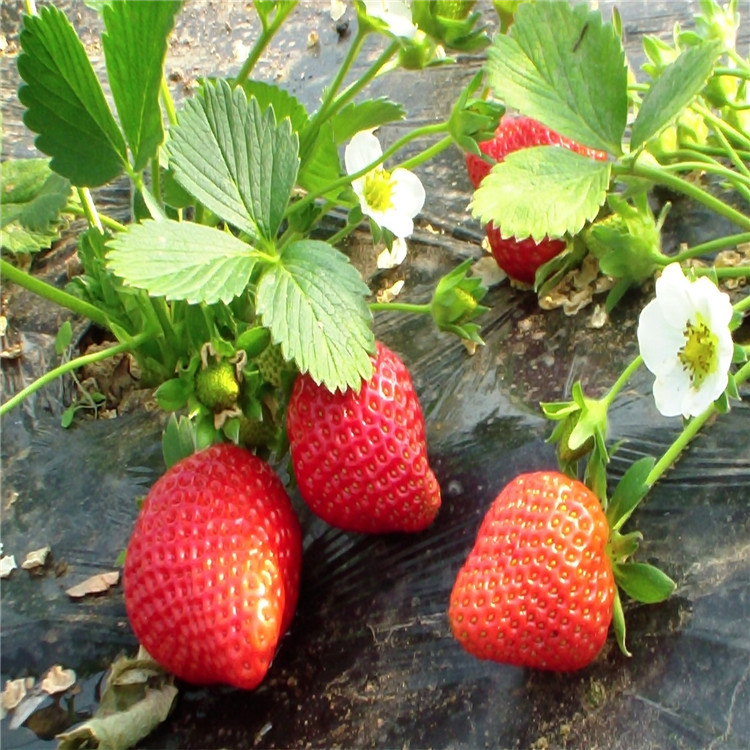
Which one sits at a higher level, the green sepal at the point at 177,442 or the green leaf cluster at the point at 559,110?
the green leaf cluster at the point at 559,110

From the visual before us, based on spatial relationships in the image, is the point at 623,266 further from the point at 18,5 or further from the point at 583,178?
the point at 18,5

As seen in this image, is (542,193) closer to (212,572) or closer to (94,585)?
(212,572)

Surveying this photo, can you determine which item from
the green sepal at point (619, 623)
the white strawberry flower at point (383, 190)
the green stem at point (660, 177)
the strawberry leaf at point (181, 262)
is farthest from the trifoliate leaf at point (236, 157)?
the green sepal at point (619, 623)

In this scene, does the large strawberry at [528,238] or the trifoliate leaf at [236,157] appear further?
the large strawberry at [528,238]

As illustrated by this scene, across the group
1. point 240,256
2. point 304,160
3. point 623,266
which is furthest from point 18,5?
point 623,266

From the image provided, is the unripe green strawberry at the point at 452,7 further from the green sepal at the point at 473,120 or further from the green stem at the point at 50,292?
the green stem at the point at 50,292
